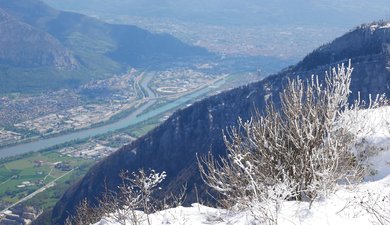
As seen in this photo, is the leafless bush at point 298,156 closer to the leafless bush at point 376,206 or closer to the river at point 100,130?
the leafless bush at point 376,206

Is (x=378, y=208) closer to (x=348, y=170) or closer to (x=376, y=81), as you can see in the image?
(x=348, y=170)

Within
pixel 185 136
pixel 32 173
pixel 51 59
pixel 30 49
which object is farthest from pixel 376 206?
pixel 30 49

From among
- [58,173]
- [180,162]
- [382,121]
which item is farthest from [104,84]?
[382,121]

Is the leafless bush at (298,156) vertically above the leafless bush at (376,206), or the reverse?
the leafless bush at (298,156)

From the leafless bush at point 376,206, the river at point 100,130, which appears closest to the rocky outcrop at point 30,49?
the river at point 100,130

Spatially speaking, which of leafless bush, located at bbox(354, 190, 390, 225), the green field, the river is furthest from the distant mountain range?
leafless bush, located at bbox(354, 190, 390, 225)

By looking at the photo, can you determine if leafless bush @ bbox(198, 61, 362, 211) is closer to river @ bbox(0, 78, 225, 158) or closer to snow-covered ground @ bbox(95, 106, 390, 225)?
snow-covered ground @ bbox(95, 106, 390, 225)

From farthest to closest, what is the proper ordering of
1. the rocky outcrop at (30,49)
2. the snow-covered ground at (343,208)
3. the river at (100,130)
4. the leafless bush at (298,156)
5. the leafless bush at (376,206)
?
the rocky outcrop at (30,49) → the river at (100,130) → the leafless bush at (298,156) → the snow-covered ground at (343,208) → the leafless bush at (376,206)

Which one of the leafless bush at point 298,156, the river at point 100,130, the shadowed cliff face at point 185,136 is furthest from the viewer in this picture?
the river at point 100,130

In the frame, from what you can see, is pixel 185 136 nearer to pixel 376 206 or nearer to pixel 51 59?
pixel 376 206
